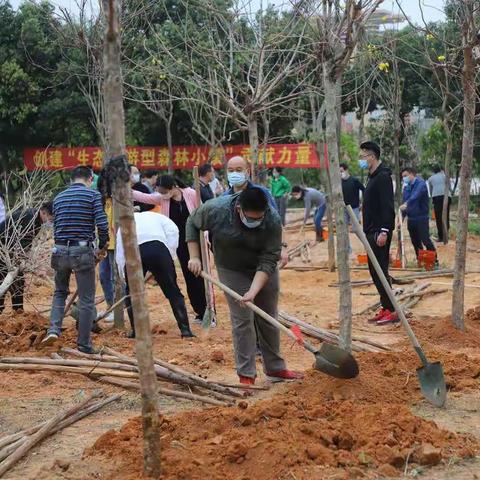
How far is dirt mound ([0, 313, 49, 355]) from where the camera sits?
7.51 m

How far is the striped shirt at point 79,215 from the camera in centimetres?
727

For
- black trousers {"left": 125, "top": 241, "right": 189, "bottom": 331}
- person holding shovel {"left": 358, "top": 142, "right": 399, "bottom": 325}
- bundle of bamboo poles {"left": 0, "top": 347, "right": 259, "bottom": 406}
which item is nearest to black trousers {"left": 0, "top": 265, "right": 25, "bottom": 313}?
black trousers {"left": 125, "top": 241, "right": 189, "bottom": 331}

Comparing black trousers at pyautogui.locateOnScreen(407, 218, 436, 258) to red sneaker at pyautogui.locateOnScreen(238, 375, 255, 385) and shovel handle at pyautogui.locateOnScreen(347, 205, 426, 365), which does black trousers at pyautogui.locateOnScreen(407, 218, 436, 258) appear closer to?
shovel handle at pyautogui.locateOnScreen(347, 205, 426, 365)

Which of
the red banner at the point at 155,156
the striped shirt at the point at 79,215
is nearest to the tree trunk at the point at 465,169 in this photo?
the striped shirt at the point at 79,215

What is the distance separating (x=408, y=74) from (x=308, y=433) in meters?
21.8

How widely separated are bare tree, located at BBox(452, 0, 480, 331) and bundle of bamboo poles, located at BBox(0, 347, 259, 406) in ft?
9.33

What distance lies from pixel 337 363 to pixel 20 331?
3.75 m

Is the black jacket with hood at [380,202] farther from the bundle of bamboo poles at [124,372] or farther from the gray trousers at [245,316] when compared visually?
the bundle of bamboo poles at [124,372]

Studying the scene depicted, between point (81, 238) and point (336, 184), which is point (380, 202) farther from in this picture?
point (81, 238)

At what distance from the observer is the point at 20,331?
8.02m

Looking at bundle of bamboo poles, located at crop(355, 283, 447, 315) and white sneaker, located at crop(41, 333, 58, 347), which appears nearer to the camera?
white sneaker, located at crop(41, 333, 58, 347)

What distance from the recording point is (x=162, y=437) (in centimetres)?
465

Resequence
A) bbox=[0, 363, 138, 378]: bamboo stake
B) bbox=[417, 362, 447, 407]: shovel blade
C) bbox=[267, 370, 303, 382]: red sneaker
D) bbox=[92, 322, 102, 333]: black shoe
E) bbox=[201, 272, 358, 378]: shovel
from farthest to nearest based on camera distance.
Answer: bbox=[92, 322, 102, 333]: black shoe, bbox=[267, 370, 303, 382]: red sneaker, bbox=[0, 363, 138, 378]: bamboo stake, bbox=[417, 362, 447, 407]: shovel blade, bbox=[201, 272, 358, 378]: shovel

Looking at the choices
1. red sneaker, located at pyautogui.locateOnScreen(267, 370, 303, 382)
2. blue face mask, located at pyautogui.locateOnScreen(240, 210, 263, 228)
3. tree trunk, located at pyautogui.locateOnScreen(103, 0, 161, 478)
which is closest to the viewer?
tree trunk, located at pyautogui.locateOnScreen(103, 0, 161, 478)
